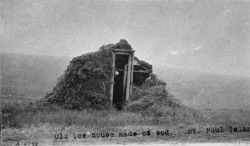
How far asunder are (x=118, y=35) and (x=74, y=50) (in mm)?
67210

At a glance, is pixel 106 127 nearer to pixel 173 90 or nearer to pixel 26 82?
pixel 26 82

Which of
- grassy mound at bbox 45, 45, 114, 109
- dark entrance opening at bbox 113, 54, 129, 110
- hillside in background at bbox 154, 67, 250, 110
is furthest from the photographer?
hillside in background at bbox 154, 67, 250, 110

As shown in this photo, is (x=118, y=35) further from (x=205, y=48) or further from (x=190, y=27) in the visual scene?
(x=205, y=48)

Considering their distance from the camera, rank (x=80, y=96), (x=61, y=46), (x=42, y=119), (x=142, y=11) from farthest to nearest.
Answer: (x=61, y=46)
(x=142, y=11)
(x=80, y=96)
(x=42, y=119)

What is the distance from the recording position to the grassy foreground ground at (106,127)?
12.7 m

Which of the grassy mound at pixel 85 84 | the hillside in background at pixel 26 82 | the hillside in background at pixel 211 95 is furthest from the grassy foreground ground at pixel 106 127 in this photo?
the hillside in background at pixel 211 95

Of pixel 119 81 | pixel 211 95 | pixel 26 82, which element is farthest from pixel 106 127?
pixel 211 95

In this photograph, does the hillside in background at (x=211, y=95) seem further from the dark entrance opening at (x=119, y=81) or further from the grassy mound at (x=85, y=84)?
the grassy mound at (x=85, y=84)

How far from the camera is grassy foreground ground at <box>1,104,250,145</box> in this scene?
12727 millimetres

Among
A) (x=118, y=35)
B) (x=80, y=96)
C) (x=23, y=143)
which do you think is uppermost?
(x=118, y=35)

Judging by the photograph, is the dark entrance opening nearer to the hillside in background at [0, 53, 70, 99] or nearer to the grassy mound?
the grassy mound

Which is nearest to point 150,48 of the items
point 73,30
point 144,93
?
point 73,30

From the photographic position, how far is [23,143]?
459 inches

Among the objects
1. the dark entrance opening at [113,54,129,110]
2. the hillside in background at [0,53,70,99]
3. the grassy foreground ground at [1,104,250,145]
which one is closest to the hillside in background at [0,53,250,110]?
the hillside in background at [0,53,70,99]
